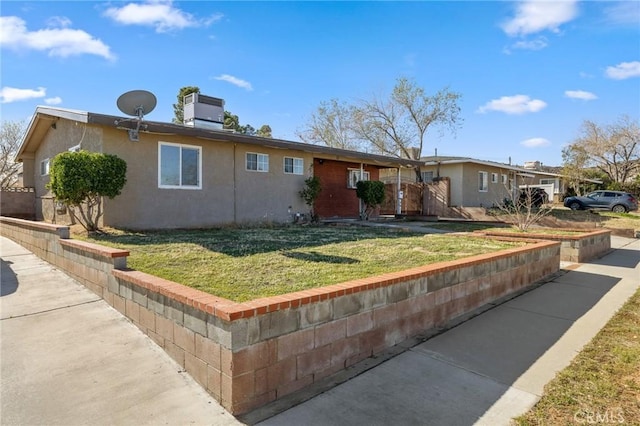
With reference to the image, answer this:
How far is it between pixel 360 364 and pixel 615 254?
11233 millimetres

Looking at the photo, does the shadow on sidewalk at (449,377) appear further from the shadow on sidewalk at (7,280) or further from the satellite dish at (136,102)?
the satellite dish at (136,102)

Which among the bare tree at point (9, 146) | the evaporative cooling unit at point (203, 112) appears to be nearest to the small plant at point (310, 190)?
the evaporative cooling unit at point (203, 112)

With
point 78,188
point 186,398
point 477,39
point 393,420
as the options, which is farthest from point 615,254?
point 78,188

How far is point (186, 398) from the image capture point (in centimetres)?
297

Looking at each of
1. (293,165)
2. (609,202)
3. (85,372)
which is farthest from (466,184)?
(85,372)

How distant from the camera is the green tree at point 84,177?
7551mm

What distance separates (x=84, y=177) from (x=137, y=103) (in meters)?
2.38

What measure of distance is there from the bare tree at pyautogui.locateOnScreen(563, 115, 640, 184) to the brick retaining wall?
3538 cm

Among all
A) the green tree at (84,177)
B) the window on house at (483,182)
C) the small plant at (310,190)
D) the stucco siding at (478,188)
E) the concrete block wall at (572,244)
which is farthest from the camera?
the window on house at (483,182)

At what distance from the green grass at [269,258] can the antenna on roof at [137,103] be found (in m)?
2.87

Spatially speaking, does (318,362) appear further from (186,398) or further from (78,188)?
(78,188)

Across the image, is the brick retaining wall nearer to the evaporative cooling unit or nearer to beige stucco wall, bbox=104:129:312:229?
beige stucco wall, bbox=104:129:312:229

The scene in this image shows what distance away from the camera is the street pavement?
278cm

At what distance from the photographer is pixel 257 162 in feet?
41.1
